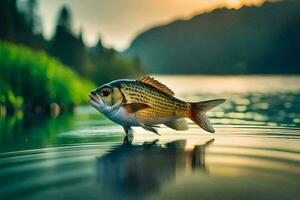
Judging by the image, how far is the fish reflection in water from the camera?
8844mm

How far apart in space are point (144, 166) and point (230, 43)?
17008cm

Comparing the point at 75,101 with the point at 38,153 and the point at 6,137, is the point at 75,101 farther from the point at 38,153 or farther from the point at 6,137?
the point at 38,153

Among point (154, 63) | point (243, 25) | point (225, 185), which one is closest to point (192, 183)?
point (225, 185)

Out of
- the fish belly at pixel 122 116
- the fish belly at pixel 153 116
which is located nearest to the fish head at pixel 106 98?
the fish belly at pixel 122 116

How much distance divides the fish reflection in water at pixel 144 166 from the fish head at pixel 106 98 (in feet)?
3.09

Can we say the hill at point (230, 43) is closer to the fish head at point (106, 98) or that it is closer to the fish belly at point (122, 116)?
the fish belly at point (122, 116)

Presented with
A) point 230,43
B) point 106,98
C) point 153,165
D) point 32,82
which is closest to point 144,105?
point 106,98

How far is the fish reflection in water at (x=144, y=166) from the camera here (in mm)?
8844

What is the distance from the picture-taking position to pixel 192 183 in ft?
29.6

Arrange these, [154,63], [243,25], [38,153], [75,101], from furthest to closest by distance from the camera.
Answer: [243,25] < [154,63] < [75,101] < [38,153]

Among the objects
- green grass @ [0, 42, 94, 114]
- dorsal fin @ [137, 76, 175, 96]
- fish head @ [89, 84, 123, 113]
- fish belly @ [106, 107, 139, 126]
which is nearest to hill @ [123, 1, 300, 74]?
green grass @ [0, 42, 94, 114]

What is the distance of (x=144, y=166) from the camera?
10453 millimetres

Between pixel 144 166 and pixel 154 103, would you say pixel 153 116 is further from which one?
pixel 144 166

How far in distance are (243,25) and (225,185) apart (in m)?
180
